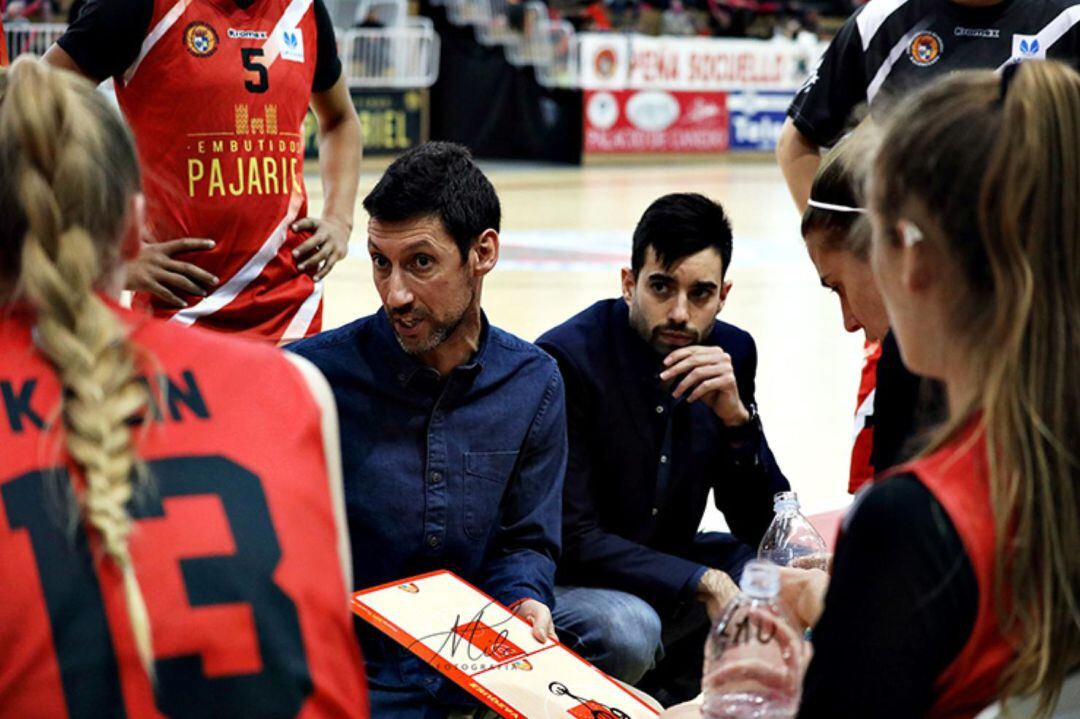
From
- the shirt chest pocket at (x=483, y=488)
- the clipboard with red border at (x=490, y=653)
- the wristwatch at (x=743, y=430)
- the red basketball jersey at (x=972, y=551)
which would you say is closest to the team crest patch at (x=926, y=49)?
the wristwatch at (x=743, y=430)

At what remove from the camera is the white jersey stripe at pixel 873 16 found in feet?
13.0

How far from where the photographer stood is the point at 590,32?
1995 centimetres

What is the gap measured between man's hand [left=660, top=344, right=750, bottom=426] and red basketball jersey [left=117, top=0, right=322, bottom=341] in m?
1.10

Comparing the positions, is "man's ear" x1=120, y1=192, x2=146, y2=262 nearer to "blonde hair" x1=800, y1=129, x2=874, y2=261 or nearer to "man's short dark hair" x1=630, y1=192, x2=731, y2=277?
"blonde hair" x1=800, y1=129, x2=874, y2=261

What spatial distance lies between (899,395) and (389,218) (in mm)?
1055

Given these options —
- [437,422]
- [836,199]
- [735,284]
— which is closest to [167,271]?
[437,422]

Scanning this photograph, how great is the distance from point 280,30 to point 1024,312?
102 inches

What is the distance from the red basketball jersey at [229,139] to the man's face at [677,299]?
3.05 ft

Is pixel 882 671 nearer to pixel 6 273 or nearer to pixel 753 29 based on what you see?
pixel 6 273

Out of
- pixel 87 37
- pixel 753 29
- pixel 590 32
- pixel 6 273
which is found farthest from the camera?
pixel 753 29

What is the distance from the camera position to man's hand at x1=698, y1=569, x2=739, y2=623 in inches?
130

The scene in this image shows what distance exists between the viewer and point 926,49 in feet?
12.8

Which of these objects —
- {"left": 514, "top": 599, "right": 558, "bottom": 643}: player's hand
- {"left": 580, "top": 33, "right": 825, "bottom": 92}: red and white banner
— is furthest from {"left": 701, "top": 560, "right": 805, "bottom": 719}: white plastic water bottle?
{"left": 580, "top": 33, "right": 825, "bottom": 92}: red and white banner

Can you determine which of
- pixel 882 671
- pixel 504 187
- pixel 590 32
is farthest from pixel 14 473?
pixel 590 32
